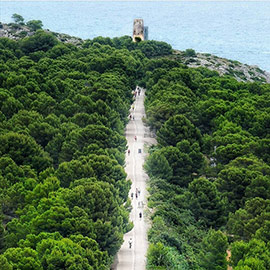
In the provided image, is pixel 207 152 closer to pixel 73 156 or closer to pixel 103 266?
pixel 73 156

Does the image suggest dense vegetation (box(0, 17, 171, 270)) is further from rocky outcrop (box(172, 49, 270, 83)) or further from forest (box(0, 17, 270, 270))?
rocky outcrop (box(172, 49, 270, 83))

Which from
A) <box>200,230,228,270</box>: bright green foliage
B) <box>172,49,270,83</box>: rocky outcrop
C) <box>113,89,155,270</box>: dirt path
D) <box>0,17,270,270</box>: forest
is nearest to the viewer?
<box>0,17,270,270</box>: forest

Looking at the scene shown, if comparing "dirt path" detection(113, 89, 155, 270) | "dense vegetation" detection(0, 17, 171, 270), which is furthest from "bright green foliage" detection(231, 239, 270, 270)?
"dense vegetation" detection(0, 17, 171, 270)

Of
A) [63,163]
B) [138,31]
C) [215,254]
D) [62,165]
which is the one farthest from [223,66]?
[215,254]

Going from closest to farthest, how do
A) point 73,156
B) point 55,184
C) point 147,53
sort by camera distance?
point 55,184
point 73,156
point 147,53

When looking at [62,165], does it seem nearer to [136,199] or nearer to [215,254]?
[136,199]

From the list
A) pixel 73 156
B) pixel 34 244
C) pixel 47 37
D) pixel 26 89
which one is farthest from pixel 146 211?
Result: pixel 47 37
